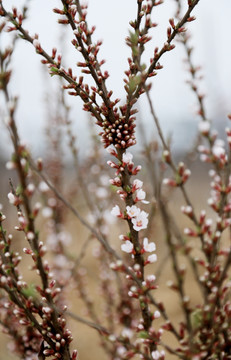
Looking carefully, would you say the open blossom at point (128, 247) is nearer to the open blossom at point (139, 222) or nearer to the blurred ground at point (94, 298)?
the open blossom at point (139, 222)

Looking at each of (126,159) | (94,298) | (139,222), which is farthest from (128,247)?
(94,298)

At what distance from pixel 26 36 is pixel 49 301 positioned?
0.80 meters

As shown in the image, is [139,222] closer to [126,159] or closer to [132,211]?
[132,211]

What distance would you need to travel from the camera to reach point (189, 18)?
1.17m

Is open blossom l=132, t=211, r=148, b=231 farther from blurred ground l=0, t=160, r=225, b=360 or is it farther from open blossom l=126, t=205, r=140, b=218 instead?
blurred ground l=0, t=160, r=225, b=360

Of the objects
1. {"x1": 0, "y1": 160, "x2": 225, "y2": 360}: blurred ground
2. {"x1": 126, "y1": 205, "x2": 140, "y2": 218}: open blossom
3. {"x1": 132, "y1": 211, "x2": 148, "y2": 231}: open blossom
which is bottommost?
{"x1": 132, "y1": 211, "x2": 148, "y2": 231}: open blossom

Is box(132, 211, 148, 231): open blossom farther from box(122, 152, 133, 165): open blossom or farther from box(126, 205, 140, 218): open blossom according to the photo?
box(122, 152, 133, 165): open blossom

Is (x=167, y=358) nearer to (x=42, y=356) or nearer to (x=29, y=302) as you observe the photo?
(x=42, y=356)

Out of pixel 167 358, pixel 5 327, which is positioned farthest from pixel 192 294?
pixel 5 327

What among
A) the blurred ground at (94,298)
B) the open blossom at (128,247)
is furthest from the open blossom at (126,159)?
the blurred ground at (94,298)

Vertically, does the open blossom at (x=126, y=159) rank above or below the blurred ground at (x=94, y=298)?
below

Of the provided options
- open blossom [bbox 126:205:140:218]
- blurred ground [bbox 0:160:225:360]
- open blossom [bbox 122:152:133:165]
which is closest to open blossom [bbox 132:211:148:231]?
open blossom [bbox 126:205:140:218]

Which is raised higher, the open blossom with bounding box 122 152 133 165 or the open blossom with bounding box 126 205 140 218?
the open blossom with bounding box 122 152 133 165

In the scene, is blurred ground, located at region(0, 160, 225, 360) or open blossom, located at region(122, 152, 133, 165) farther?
blurred ground, located at region(0, 160, 225, 360)
